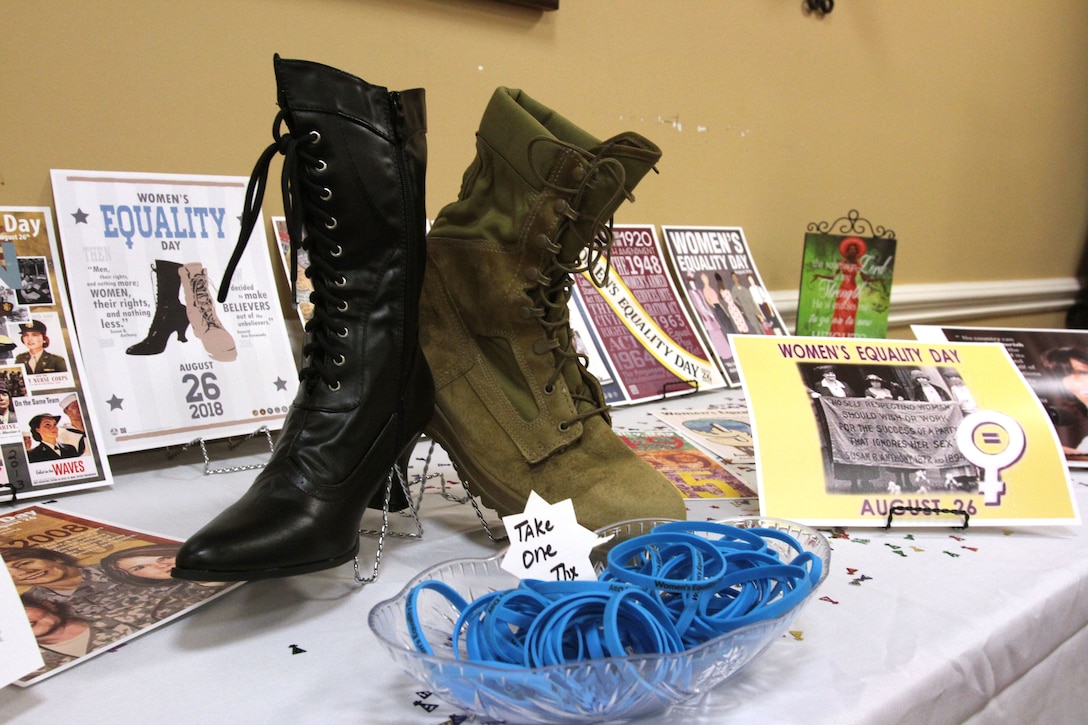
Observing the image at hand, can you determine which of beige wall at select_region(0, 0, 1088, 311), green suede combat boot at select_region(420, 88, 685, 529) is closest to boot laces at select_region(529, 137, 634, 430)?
green suede combat boot at select_region(420, 88, 685, 529)

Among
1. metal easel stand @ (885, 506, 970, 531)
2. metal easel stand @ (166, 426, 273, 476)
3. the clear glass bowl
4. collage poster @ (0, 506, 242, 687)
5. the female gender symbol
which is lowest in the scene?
metal easel stand @ (885, 506, 970, 531)

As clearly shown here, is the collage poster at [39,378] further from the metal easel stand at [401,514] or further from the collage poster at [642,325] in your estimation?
the collage poster at [642,325]

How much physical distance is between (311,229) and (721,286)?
2.94 feet

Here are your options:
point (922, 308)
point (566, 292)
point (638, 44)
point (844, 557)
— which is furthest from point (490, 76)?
point (922, 308)

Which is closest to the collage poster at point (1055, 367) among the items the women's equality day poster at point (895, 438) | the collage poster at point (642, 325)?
the women's equality day poster at point (895, 438)

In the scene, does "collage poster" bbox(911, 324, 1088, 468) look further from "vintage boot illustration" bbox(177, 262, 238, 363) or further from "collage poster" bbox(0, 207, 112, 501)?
"collage poster" bbox(0, 207, 112, 501)

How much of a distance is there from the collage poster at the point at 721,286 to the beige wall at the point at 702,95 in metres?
0.05

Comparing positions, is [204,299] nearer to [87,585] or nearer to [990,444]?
[87,585]

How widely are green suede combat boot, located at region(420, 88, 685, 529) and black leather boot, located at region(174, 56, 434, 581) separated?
63 millimetres

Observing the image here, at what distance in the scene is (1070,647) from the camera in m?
0.56

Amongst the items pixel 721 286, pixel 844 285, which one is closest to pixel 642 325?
pixel 721 286

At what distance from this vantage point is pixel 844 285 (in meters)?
1.35

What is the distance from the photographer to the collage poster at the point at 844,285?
132 cm

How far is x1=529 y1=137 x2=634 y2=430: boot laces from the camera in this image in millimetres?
566
